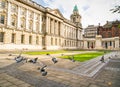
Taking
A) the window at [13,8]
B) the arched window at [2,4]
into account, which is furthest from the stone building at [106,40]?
the arched window at [2,4]

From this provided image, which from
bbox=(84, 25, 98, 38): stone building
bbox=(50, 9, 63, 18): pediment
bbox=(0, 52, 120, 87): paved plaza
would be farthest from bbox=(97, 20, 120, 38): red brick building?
bbox=(0, 52, 120, 87): paved plaza

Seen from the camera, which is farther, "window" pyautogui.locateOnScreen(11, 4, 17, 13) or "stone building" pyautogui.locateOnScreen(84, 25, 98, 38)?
"stone building" pyautogui.locateOnScreen(84, 25, 98, 38)

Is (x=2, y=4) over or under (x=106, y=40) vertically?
over

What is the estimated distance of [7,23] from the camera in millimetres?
30734

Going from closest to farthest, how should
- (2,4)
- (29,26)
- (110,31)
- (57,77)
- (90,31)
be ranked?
(57,77) < (2,4) < (29,26) < (110,31) < (90,31)

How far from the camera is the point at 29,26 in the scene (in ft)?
128

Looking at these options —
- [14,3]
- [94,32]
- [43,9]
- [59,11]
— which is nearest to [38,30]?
[43,9]

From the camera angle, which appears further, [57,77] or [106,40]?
[106,40]

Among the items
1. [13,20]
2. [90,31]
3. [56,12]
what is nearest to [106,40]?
[56,12]

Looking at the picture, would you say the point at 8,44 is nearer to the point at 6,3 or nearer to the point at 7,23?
the point at 7,23

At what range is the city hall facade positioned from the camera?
100 feet

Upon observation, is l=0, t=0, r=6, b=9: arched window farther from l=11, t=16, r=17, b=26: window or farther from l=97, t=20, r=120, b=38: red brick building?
l=97, t=20, r=120, b=38: red brick building

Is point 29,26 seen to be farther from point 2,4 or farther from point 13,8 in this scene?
point 2,4

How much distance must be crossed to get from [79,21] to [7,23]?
57668 millimetres
